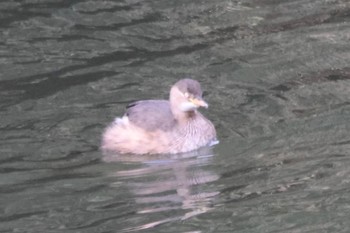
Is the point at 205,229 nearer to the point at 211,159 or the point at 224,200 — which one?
the point at 224,200

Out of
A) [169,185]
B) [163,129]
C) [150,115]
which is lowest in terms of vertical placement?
[169,185]

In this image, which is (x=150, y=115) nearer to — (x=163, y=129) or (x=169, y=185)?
(x=163, y=129)

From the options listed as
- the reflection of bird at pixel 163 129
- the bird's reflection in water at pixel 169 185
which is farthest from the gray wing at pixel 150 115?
the bird's reflection in water at pixel 169 185

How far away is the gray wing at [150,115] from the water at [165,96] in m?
0.39

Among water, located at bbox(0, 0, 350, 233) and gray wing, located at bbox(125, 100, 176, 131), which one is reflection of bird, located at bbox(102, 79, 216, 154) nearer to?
gray wing, located at bbox(125, 100, 176, 131)

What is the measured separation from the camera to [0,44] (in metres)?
12.7

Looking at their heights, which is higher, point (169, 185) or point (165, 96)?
point (165, 96)

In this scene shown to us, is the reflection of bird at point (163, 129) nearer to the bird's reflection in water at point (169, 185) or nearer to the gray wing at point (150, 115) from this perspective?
the gray wing at point (150, 115)

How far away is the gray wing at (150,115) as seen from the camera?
963 cm

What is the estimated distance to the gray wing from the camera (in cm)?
963

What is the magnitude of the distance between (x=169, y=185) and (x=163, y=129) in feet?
4.76

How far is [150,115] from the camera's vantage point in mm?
9688

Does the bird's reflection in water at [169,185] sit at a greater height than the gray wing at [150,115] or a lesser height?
lesser

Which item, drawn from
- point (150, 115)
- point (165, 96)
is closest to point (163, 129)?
point (150, 115)
